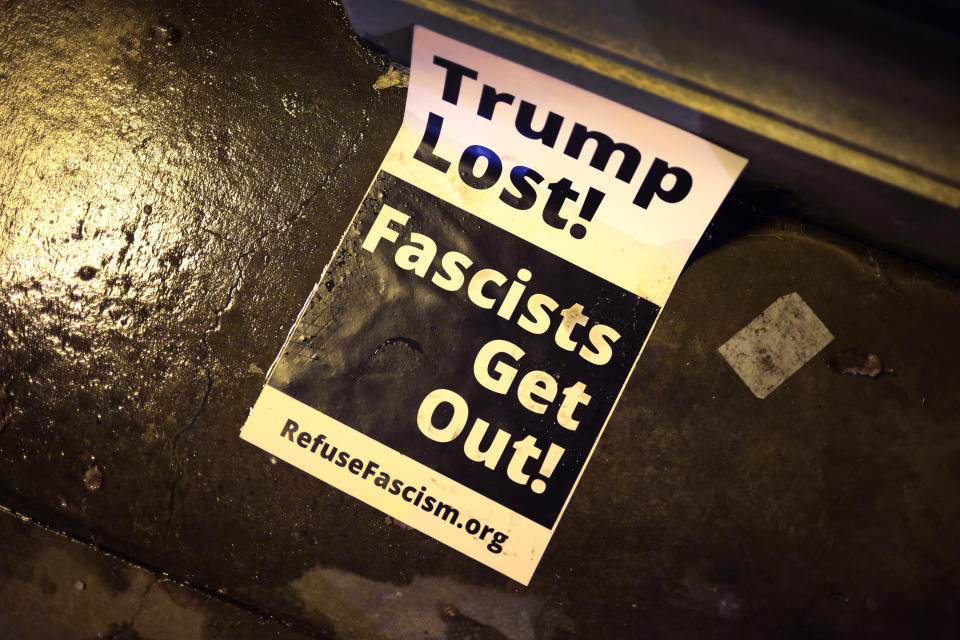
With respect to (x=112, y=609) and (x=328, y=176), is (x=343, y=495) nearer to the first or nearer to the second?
(x=112, y=609)

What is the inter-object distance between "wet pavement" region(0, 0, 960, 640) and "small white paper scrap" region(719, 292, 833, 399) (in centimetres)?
5

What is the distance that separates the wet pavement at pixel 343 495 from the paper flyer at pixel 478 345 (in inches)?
4.8

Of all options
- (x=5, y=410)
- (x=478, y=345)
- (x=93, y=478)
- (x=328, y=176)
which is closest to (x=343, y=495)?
(x=478, y=345)

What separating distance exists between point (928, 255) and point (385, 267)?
226 cm

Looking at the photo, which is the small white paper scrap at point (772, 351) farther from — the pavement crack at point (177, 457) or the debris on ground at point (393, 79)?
the pavement crack at point (177, 457)

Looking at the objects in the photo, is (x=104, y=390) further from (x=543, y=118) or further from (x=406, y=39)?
(x=543, y=118)

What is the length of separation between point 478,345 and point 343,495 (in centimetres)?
85

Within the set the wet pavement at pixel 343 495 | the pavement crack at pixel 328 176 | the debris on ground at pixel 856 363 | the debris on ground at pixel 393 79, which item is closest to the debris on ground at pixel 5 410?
the wet pavement at pixel 343 495

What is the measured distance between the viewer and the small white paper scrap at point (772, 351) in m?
2.16

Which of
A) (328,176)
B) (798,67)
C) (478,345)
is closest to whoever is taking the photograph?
(798,67)

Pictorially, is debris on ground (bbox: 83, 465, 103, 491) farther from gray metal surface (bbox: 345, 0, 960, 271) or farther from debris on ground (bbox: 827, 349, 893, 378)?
debris on ground (bbox: 827, 349, 893, 378)

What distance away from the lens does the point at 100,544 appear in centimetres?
217

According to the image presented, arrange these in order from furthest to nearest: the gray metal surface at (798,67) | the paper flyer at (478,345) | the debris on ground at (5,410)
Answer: the debris on ground at (5,410) → the paper flyer at (478,345) → the gray metal surface at (798,67)

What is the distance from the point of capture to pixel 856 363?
2.15 metres
